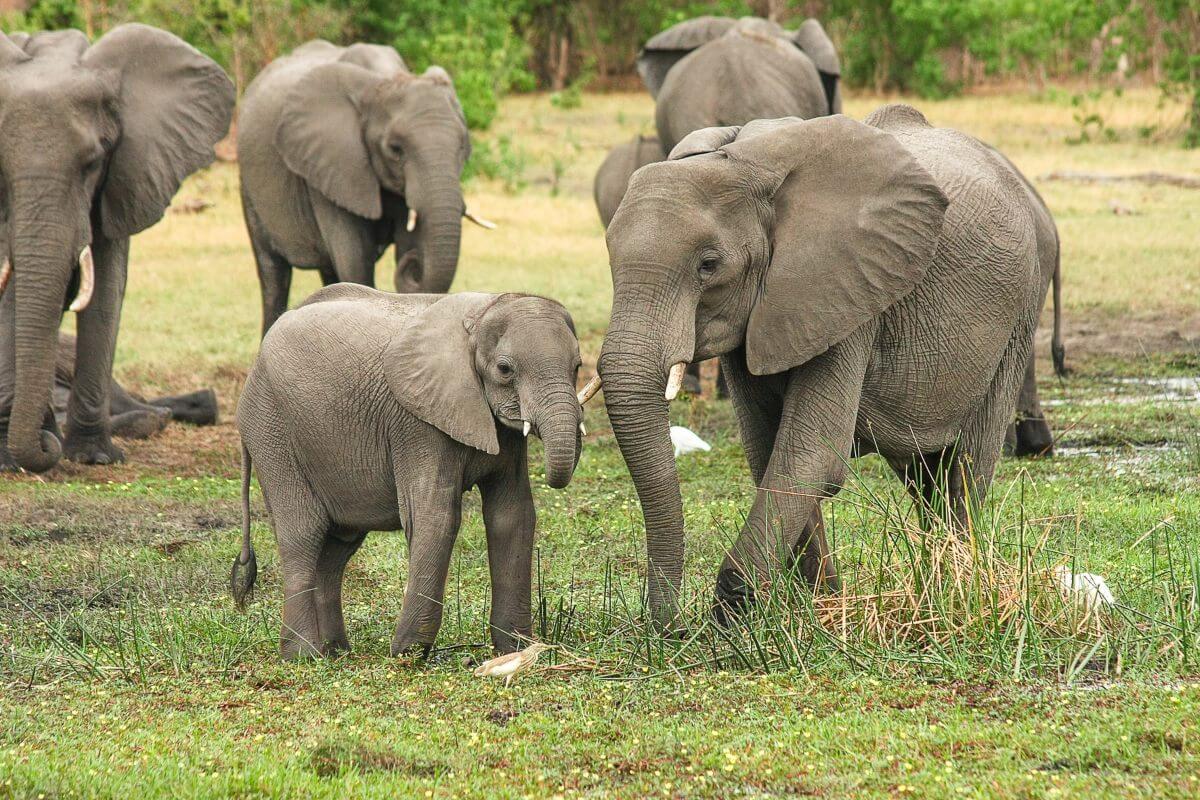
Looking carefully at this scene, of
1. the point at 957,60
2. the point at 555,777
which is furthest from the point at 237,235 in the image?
the point at 957,60

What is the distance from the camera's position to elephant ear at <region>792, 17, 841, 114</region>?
44.4 ft

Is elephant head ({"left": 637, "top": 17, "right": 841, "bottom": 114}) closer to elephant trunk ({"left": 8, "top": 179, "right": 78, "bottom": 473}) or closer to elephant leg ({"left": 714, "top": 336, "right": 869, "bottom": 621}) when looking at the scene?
elephant trunk ({"left": 8, "top": 179, "right": 78, "bottom": 473})

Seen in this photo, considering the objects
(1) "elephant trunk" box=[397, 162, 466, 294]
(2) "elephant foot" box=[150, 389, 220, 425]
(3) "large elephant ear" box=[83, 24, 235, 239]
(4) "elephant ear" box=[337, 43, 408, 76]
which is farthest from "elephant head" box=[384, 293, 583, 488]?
(4) "elephant ear" box=[337, 43, 408, 76]

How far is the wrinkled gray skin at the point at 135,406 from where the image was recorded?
10.7 metres

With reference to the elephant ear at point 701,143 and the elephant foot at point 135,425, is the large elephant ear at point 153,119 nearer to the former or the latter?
the elephant foot at point 135,425

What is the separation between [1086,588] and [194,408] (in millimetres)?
6972

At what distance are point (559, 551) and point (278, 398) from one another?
6.24 feet

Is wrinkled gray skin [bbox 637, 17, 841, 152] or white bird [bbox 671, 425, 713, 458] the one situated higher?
→ wrinkled gray skin [bbox 637, 17, 841, 152]

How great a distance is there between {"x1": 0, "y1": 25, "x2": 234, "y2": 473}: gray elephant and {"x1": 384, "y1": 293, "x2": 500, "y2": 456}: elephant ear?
3.66 metres

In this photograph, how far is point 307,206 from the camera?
11.6m

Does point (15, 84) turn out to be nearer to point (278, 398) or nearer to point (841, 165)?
point (278, 398)

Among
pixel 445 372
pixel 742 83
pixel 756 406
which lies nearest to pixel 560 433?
pixel 445 372

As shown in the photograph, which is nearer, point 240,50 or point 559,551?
point 559,551

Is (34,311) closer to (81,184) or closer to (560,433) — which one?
(81,184)
